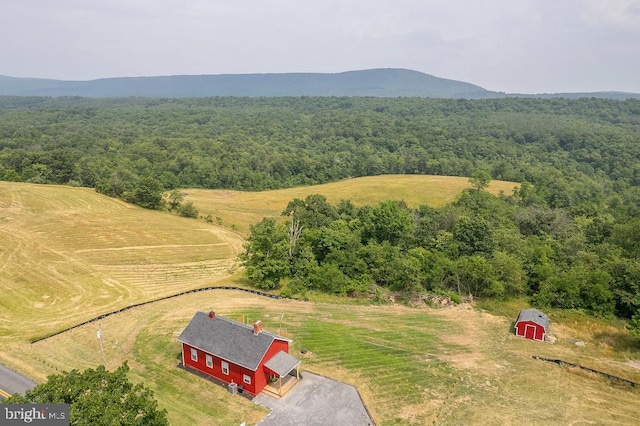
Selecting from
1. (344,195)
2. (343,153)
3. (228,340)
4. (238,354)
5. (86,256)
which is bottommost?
(86,256)

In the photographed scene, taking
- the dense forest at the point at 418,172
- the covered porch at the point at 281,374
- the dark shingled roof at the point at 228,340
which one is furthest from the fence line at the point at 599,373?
the dark shingled roof at the point at 228,340

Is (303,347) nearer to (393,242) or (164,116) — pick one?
(393,242)

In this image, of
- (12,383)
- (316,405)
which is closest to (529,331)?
(316,405)

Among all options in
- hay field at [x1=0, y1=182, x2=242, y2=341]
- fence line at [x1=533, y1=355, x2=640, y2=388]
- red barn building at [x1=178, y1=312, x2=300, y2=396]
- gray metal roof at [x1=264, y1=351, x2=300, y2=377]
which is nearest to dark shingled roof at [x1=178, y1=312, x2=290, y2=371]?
red barn building at [x1=178, y1=312, x2=300, y2=396]

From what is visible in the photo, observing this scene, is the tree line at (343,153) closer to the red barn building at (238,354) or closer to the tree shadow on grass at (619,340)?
the tree shadow on grass at (619,340)

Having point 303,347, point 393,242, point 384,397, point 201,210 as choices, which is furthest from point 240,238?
point 384,397

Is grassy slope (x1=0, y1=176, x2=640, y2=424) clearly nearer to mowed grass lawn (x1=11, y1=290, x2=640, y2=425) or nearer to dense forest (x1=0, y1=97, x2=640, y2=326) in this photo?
mowed grass lawn (x1=11, y1=290, x2=640, y2=425)

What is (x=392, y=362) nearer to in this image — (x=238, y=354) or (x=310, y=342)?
(x=310, y=342)
